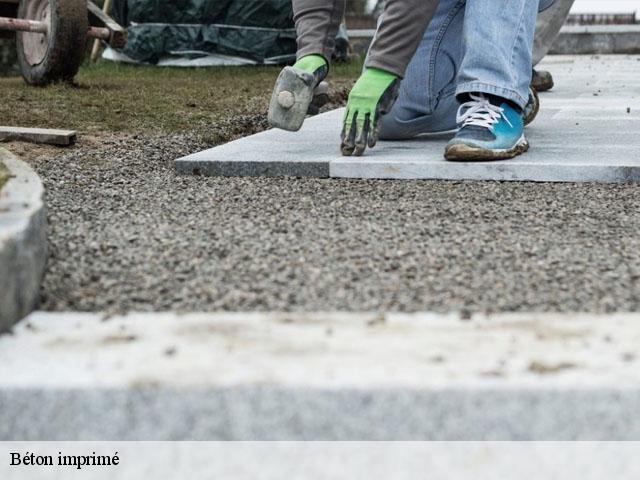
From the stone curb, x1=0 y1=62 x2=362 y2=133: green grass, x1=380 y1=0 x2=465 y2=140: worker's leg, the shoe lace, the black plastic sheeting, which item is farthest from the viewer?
the black plastic sheeting

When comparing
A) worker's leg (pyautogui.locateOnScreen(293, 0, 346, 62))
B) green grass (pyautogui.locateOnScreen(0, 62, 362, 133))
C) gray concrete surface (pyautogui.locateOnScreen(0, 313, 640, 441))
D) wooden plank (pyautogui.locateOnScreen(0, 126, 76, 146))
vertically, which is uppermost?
worker's leg (pyautogui.locateOnScreen(293, 0, 346, 62))

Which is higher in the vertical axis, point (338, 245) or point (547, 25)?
point (547, 25)

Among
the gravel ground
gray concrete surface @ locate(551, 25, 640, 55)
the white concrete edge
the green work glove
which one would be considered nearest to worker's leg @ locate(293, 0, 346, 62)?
the green work glove

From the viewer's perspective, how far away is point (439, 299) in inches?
49.7

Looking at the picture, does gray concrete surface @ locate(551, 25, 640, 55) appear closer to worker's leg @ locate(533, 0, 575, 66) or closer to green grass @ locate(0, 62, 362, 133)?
green grass @ locate(0, 62, 362, 133)

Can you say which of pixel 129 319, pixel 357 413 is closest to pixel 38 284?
pixel 129 319

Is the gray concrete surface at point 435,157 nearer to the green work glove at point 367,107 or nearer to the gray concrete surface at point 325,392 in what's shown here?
the green work glove at point 367,107

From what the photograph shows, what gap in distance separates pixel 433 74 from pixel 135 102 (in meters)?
1.58

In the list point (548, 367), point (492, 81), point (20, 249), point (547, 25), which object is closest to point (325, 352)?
point (548, 367)

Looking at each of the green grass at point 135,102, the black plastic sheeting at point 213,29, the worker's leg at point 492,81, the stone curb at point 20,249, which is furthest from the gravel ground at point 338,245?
the black plastic sheeting at point 213,29

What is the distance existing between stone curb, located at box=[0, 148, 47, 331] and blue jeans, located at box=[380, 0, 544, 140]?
125cm

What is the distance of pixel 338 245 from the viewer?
5.06ft

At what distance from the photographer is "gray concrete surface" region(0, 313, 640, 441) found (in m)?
0.96

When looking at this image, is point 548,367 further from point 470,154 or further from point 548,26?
point 548,26
